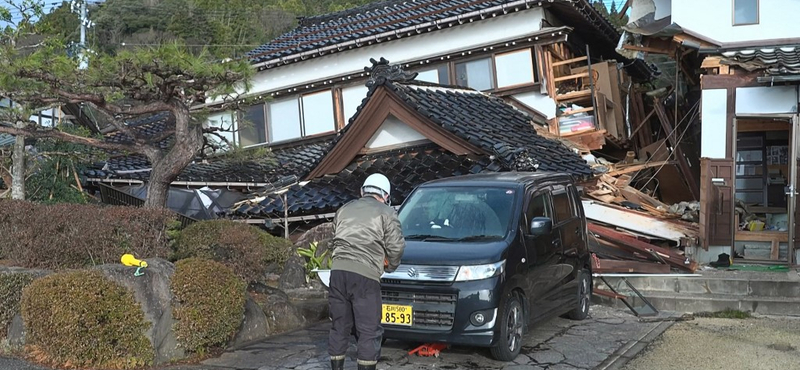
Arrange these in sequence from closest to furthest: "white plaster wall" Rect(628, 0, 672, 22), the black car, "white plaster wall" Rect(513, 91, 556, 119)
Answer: the black car, "white plaster wall" Rect(513, 91, 556, 119), "white plaster wall" Rect(628, 0, 672, 22)

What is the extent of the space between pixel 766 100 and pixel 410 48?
8917mm

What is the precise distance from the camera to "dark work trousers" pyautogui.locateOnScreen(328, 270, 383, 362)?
5836mm

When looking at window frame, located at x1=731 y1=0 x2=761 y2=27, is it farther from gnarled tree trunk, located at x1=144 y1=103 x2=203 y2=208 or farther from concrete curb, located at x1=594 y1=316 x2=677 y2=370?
gnarled tree trunk, located at x1=144 y1=103 x2=203 y2=208

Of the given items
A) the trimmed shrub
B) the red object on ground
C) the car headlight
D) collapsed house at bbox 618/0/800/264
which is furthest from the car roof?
collapsed house at bbox 618/0/800/264

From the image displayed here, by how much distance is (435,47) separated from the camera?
17.7 metres

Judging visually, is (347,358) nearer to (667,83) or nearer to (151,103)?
(151,103)

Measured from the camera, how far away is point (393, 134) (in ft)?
43.8

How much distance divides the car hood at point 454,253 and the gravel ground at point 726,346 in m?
1.82

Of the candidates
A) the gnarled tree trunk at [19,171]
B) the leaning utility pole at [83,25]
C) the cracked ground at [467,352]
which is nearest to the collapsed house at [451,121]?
the leaning utility pole at [83,25]

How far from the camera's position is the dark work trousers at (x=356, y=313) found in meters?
5.84

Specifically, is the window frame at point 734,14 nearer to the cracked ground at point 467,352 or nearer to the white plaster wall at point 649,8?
the white plaster wall at point 649,8

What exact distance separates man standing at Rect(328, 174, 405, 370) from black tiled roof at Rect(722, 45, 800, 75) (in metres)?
8.01

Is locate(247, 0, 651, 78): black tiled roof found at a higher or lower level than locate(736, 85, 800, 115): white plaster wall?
higher

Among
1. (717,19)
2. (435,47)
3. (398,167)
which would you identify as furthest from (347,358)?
(435,47)
